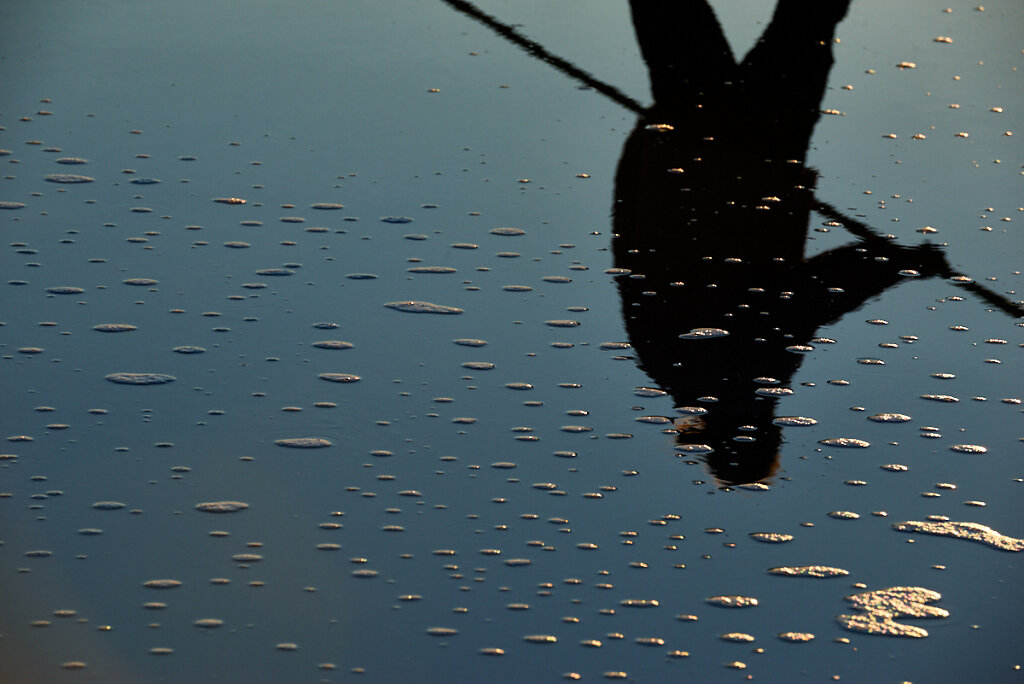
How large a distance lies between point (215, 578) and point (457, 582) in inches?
14.7

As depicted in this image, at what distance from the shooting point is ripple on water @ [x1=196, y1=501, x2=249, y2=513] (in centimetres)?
205

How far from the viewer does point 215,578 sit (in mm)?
1905

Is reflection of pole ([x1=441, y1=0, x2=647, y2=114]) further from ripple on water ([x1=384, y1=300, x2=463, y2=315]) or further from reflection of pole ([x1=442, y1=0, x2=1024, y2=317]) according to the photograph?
ripple on water ([x1=384, y1=300, x2=463, y2=315])

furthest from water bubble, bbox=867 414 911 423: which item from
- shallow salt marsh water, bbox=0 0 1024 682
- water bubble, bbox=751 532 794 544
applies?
water bubble, bbox=751 532 794 544

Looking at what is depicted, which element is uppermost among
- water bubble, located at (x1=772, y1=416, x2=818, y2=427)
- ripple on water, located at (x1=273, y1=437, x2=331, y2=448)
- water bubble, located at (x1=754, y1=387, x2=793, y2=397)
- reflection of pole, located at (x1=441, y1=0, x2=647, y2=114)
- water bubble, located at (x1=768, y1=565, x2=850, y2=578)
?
reflection of pole, located at (x1=441, y1=0, x2=647, y2=114)

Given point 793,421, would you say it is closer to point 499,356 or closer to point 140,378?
point 499,356

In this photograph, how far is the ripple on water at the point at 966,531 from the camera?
2102 millimetres

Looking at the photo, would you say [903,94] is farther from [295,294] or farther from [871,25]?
[295,294]

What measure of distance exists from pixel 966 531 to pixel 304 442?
3.86ft

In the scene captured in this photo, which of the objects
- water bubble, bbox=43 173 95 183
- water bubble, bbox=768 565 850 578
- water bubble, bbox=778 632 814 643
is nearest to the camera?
water bubble, bbox=778 632 814 643

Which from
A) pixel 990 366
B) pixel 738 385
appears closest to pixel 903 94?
pixel 990 366

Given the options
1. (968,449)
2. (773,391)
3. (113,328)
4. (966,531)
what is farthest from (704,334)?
(113,328)

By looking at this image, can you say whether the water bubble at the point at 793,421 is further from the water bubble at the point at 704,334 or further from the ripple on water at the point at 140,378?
the ripple on water at the point at 140,378

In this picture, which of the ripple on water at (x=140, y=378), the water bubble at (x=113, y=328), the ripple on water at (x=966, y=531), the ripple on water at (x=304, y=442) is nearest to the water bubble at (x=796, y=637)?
the ripple on water at (x=966, y=531)
